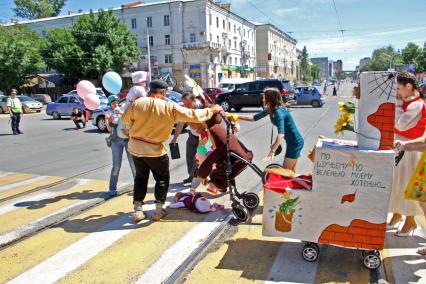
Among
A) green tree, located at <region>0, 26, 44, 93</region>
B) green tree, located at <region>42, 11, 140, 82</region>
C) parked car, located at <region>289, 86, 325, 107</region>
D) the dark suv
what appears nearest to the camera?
the dark suv

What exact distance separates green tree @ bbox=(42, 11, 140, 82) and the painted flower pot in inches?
1643

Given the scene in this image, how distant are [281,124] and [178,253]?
204 centimetres

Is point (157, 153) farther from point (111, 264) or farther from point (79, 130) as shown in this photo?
point (79, 130)

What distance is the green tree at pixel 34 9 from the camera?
72625 mm

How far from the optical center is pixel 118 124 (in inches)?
240

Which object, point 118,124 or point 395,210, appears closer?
point 395,210

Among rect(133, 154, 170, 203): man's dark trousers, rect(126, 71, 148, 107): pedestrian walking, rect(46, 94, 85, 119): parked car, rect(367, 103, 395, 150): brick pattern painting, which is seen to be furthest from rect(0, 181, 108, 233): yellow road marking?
rect(46, 94, 85, 119): parked car

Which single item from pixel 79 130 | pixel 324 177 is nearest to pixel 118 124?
pixel 324 177

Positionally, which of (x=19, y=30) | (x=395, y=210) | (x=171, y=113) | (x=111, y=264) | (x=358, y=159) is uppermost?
(x=19, y=30)

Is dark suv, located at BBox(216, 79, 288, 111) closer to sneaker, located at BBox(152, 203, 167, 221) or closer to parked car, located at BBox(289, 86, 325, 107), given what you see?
parked car, located at BBox(289, 86, 325, 107)

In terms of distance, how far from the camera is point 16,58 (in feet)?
137

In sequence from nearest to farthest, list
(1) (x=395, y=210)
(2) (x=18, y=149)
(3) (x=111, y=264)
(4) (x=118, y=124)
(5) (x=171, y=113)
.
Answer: (3) (x=111, y=264)
(1) (x=395, y=210)
(5) (x=171, y=113)
(4) (x=118, y=124)
(2) (x=18, y=149)

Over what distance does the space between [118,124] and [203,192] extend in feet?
5.84

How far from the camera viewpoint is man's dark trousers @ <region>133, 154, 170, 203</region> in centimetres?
486
